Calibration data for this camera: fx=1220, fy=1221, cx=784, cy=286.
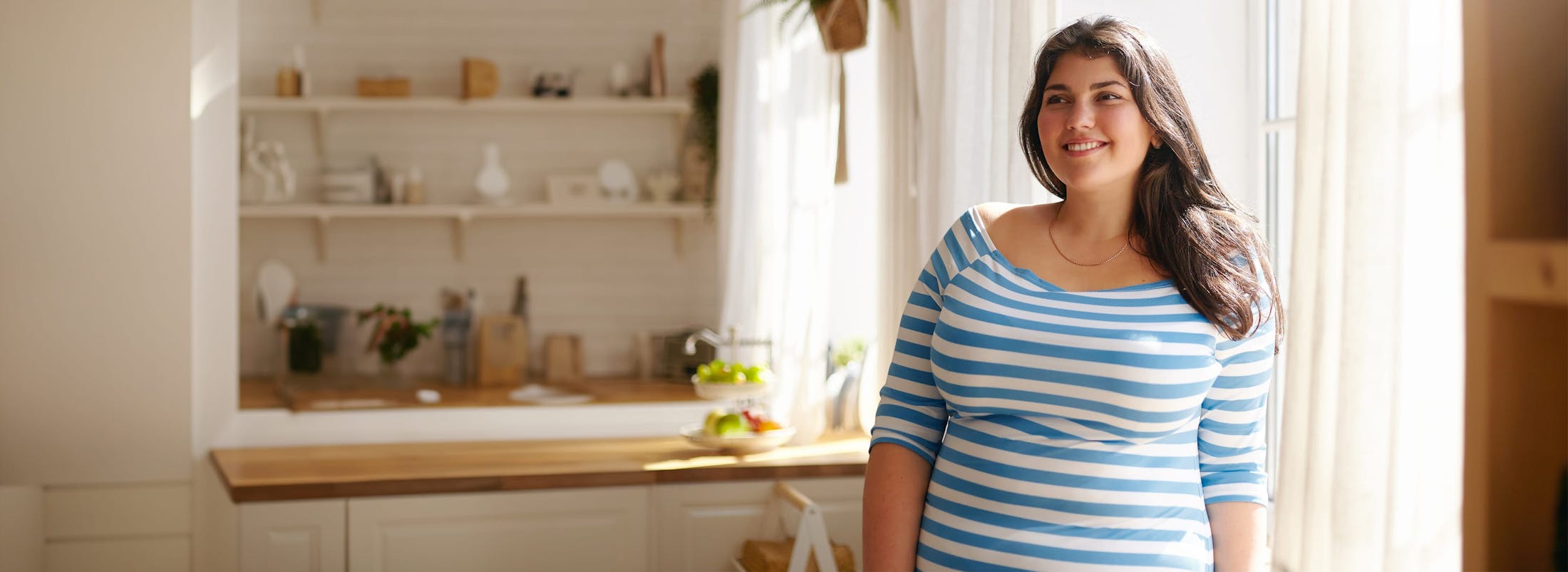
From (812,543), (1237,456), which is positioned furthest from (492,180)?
(1237,456)

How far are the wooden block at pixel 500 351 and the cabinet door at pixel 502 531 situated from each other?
6.55 feet

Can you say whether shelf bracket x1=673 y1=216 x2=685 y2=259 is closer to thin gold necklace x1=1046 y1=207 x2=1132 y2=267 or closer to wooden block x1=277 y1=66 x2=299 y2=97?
wooden block x1=277 y1=66 x2=299 y2=97

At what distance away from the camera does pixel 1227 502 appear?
1.37 m

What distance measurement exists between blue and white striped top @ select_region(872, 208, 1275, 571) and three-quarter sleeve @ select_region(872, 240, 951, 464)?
6 centimetres

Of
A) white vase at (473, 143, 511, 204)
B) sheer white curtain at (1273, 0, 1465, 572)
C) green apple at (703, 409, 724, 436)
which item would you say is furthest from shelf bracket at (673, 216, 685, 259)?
sheer white curtain at (1273, 0, 1465, 572)

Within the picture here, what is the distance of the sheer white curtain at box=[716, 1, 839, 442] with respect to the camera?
3.45 meters

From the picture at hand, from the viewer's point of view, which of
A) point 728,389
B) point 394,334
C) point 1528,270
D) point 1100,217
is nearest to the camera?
point 1528,270

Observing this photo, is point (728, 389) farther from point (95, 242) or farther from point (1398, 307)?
point (1398, 307)

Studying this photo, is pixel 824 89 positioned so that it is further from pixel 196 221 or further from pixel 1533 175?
pixel 1533 175

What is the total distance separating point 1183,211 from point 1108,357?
203 mm

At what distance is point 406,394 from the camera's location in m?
4.21

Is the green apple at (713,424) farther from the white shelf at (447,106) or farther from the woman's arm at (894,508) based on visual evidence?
the white shelf at (447,106)

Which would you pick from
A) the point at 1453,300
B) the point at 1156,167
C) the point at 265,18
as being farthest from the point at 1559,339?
the point at 265,18

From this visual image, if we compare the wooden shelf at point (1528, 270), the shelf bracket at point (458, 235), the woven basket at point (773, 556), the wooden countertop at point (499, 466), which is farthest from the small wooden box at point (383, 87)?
the wooden shelf at point (1528, 270)
